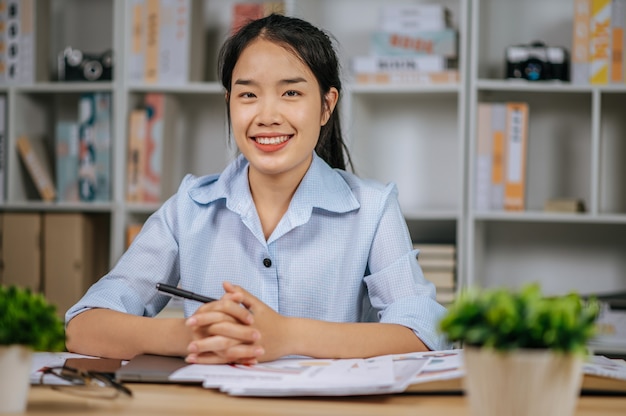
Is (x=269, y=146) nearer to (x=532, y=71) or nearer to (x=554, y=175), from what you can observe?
(x=532, y=71)

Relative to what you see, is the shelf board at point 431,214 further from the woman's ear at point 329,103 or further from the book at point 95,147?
the woman's ear at point 329,103

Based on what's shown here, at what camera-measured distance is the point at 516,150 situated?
2918 mm

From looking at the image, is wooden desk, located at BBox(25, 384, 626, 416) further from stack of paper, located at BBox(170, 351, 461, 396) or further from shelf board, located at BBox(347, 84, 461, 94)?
shelf board, located at BBox(347, 84, 461, 94)

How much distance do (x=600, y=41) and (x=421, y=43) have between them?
56cm

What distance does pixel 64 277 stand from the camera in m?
3.10

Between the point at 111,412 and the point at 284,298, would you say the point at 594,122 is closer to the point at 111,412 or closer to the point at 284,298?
the point at 284,298

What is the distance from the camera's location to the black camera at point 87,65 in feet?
10.5

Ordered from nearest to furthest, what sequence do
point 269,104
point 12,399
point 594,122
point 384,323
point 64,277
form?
point 12,399 < point 384,323 < point 269,104 < point 594,122 < point 64,277

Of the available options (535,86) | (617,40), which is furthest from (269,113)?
(617,40)

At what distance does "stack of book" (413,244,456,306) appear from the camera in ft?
9.64

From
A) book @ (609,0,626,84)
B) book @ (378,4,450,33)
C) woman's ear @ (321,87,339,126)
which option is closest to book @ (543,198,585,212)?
book @ (609,0,626,84)

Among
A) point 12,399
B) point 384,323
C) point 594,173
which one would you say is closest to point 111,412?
point 12,399

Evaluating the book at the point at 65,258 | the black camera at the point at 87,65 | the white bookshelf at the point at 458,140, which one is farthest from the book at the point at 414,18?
the book at the point at 65,258

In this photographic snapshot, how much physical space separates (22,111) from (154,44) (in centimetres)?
56
